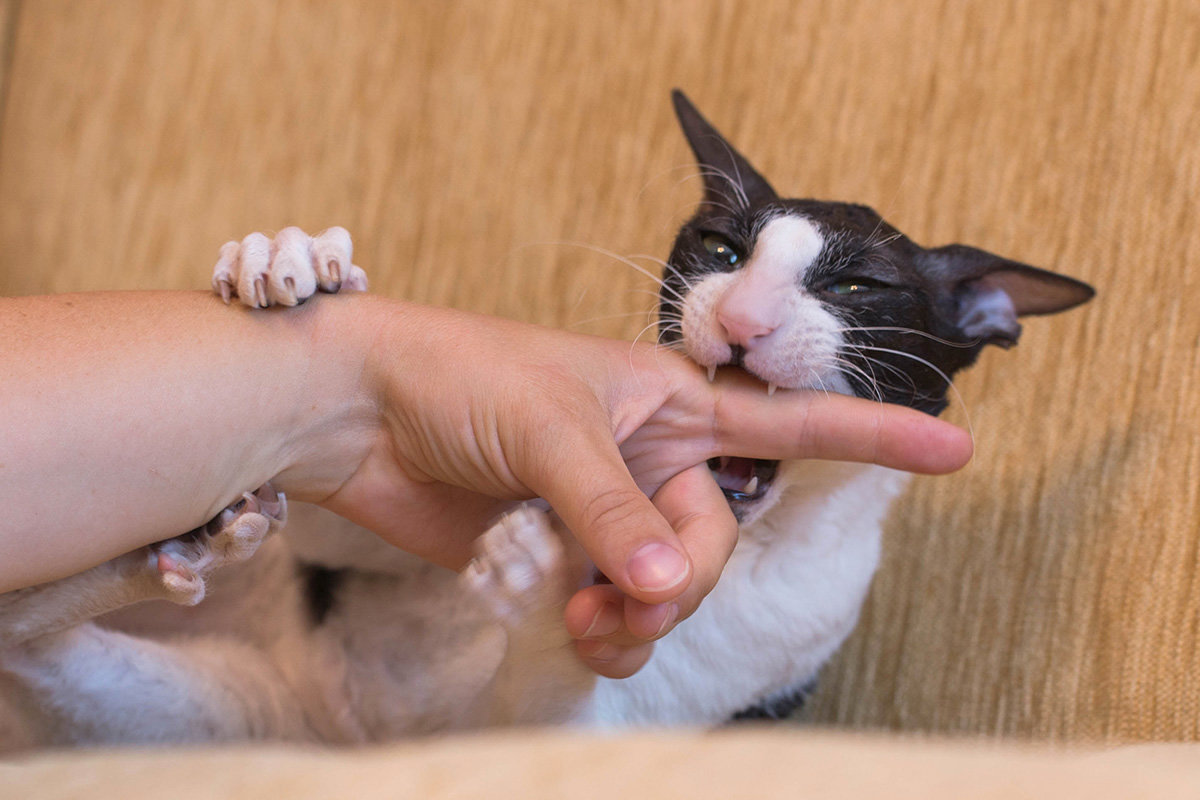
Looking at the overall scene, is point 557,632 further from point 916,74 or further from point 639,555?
point 916,74

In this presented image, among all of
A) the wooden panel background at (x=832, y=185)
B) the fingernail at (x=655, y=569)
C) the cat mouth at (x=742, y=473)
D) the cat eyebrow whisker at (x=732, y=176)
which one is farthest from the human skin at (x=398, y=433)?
the wooden panel background at (x=832, y=185)

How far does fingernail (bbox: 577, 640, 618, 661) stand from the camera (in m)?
0.98

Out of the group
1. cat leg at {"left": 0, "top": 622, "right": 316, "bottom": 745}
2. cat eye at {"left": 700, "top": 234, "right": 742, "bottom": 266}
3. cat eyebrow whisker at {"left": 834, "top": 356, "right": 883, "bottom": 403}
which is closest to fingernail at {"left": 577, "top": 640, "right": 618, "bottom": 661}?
cat eyebrow whisker at {"left": 834, "top": 356, "right": 883, "bottom": 403}

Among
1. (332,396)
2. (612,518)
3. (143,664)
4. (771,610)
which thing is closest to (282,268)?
(332,396)

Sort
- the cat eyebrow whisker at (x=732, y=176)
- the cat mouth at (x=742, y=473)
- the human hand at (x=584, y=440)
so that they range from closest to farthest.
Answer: the human hand at (x=584, y=440), the cat mouth at (x=742, y=473), the cat eyebrow whisker at (x=732, y=176)

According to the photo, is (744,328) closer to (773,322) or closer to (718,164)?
(773,322)

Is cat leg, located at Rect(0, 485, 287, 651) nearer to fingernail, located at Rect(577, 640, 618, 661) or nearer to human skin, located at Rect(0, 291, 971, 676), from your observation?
human skin, located at Rect(0, 291, 971, 676)

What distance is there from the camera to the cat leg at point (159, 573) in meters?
1.02

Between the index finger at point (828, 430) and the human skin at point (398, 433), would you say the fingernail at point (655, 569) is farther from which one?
the index finger at point (828, 430)

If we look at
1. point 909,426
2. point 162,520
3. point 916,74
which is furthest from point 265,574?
point 916,74

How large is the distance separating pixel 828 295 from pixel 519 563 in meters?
0.51

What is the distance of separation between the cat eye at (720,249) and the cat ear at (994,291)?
29 centimetres

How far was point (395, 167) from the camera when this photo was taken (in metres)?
1.92

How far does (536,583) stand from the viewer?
96cm
